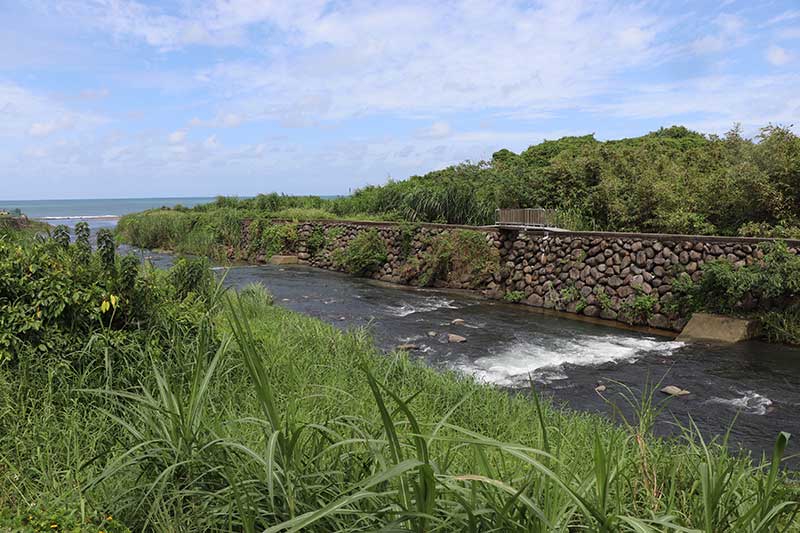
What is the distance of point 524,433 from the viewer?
4.49 metres

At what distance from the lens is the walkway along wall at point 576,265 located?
37.7 feet

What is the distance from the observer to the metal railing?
47.9ft

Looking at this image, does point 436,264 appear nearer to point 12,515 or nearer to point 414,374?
point 414,374

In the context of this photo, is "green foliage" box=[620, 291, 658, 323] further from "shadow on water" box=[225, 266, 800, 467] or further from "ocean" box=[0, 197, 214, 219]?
"ocean" box=[0, 197, 214, 219]

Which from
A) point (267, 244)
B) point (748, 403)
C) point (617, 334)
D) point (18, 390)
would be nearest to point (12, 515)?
point (18, 390)

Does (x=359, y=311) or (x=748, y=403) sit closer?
(x=748, y=403)

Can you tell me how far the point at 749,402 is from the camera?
23.3ft

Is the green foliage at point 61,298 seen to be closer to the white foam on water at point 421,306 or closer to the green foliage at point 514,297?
the white foam on water at point 421,306

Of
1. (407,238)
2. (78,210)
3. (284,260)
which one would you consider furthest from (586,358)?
(78,210)

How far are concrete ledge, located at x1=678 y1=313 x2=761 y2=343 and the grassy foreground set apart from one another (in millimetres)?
6187

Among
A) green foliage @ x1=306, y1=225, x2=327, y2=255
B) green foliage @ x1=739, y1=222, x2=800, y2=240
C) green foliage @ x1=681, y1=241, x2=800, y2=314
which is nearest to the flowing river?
green foliage @ x1=681, y1=241, x2=800, y2=314

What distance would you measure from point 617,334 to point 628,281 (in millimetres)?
1836

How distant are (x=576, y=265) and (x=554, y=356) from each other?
4726 millimetres

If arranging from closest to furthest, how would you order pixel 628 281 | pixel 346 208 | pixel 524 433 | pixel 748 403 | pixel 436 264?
pixel 524 433 → pixel 748 403 → pixel 628 281 → pixel 436 264 → pixel 346 208
